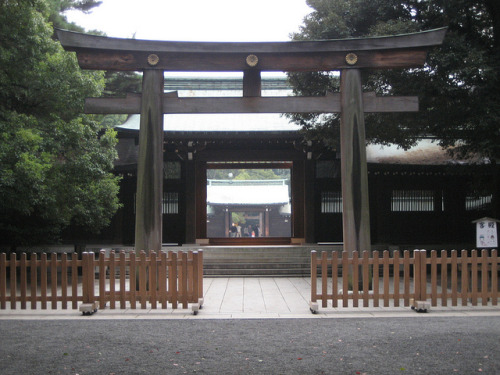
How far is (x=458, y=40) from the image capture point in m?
12.2

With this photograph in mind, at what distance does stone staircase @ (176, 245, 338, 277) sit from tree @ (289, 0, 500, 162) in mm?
3675

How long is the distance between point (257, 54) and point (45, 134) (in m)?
5.34

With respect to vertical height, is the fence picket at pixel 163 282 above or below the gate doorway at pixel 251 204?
below

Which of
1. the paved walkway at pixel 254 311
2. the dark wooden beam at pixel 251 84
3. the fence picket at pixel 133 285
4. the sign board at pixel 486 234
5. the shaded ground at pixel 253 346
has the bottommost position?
the paved walkway at pixel 254 311

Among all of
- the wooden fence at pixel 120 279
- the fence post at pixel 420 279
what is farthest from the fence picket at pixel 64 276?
the fence post at pixel 420 279

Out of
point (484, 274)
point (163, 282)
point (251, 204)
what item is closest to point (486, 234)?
point (484, 274)

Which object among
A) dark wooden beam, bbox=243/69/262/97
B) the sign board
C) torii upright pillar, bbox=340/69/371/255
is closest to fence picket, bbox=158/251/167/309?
torii upright pillar, bbox=340/69/371/255

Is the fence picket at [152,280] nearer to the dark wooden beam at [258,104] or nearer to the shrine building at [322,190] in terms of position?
the dark wooden beam at [258,104]

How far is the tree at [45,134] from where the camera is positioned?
436 inches

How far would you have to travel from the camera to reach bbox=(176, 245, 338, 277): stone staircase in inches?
578

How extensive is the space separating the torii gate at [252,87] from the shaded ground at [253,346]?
300 cm

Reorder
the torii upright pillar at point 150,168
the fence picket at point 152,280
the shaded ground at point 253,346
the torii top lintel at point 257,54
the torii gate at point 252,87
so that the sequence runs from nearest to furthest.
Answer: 1. the shaded ground at point 253,346
2. the fence picket at point 152,280
3. the torii upright pillar at point 150,168
4. the torii gate at point 252,87
5. the torii top lintel at point 257,54

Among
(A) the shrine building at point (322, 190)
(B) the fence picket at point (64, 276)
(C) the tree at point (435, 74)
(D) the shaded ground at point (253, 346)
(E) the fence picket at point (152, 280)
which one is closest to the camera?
(D) the shaded ground at point (253, 346)

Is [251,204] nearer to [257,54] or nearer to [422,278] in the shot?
[257,54]
